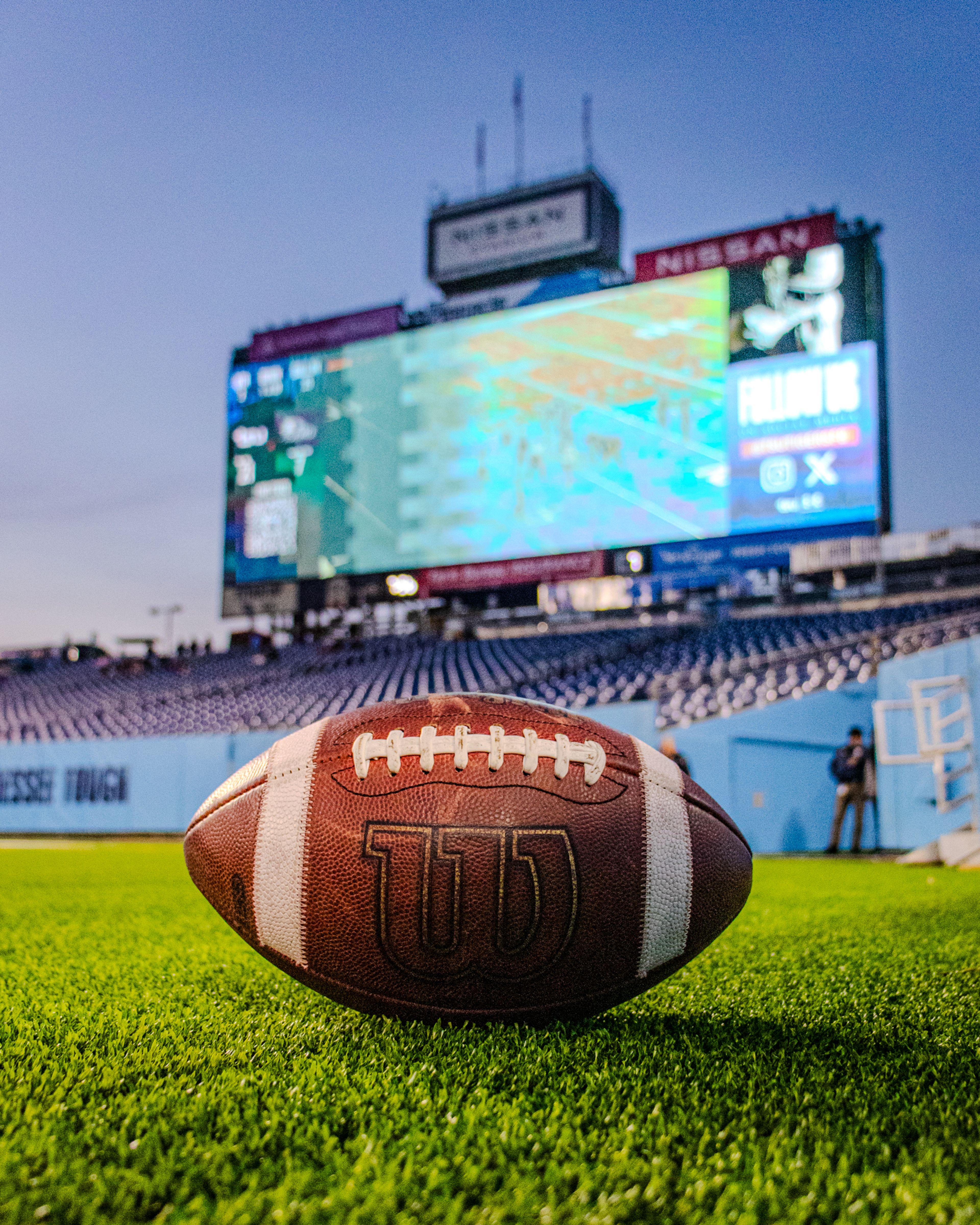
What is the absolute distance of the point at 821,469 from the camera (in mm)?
13211

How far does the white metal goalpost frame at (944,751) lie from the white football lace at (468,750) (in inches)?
198

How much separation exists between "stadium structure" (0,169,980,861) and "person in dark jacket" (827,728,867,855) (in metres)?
0.89

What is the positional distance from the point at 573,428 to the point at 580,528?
1514 mm

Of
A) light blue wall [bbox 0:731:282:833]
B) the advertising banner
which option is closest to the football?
light blue wall [bbox 0:731:282:833]

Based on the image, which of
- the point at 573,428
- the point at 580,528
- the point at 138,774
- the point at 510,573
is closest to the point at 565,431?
the point at 573,428

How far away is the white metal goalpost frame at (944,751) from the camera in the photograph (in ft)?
20.7

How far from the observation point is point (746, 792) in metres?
9.97

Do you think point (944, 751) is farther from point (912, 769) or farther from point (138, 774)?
point (138, 774)

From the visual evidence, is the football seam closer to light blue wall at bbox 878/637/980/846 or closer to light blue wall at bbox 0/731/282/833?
light blue wall at bbox 878/637/980/846

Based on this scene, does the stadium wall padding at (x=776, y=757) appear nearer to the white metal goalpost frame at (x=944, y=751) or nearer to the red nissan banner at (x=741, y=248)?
the white metal goalpost frame at (x=944, y=751)

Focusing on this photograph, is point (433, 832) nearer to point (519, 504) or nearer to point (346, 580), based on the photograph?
point (519, 504)

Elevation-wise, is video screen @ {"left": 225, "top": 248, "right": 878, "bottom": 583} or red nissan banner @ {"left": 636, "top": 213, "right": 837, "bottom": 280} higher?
red nissan banner @ {"left": 636, "top": 213, "right": 837, "bottom": 280}

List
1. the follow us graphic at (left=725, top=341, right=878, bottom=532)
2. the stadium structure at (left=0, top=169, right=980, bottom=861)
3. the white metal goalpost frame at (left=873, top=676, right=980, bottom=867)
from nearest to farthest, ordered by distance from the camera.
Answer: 1. the white metal goalpost frame at (left=873, top=676, right=980, bottom=867)
2. the stadium structure at (left=0, top=169, right=980, bottom=861)
3. the follow us graphic at (left=725, top=341, right=878, bottom=532)

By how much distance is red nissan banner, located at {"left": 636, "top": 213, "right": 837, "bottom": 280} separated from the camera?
14234mm
